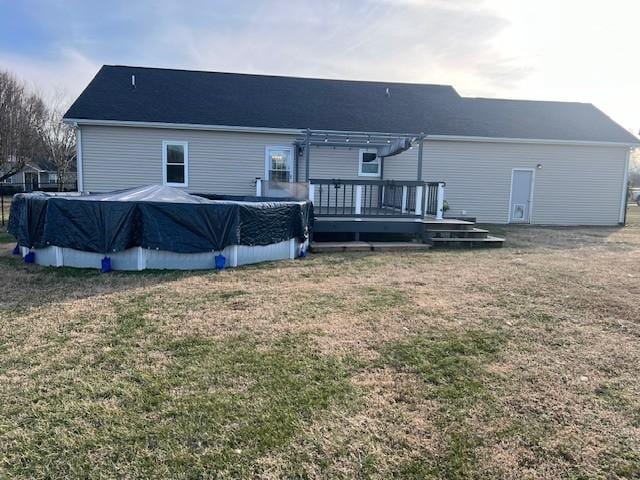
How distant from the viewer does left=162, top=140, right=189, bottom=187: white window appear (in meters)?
12.8

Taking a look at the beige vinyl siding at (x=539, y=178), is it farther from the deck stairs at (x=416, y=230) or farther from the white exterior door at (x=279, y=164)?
the deck stairs at (x=416, y=230)

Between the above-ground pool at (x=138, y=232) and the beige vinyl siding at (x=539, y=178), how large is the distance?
895 centimetres

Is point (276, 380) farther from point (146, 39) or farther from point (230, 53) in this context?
point (230, 53)

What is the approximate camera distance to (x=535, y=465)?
2.14 m

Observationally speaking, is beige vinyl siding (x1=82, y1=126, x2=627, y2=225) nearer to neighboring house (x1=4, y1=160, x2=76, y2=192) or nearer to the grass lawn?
the grass lawn

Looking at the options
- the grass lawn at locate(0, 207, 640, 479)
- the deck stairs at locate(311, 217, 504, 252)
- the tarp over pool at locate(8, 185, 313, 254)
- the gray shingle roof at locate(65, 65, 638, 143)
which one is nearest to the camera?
the grass lawn at locate(0, 207, 640, 479)

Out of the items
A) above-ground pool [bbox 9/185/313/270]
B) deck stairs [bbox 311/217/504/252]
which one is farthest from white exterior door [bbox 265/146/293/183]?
above-ground pool [bbox 9/185/313/270]

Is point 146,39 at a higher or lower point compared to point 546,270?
higher

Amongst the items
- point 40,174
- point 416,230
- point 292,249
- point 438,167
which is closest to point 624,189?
point 438,167

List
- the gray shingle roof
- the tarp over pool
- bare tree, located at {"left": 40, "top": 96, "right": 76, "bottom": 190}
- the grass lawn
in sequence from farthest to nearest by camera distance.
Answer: bare tree, located at {"left": 40, "top": 96, "right": 76, "bottom": 190} < the gray shingle roof < the tarp over pool < the grass lawn

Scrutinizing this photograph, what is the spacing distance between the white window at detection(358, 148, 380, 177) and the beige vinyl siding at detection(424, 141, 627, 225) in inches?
66.3

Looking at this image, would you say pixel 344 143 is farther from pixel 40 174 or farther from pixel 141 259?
pixel 40 174

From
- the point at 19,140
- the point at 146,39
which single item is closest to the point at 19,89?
the point at 19,140

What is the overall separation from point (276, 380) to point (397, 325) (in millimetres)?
1585
